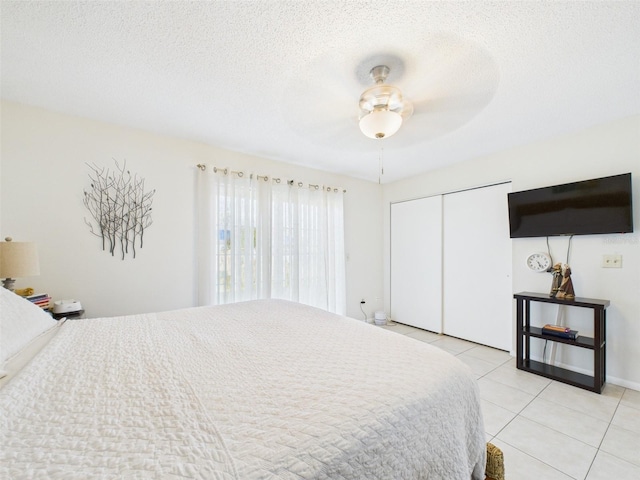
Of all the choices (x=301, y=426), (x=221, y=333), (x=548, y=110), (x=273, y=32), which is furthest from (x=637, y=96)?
(x=221, y=333)

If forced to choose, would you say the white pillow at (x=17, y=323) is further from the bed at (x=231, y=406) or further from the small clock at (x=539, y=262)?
the small clock at (x=539, y=262)

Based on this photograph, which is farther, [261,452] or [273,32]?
[273,32]

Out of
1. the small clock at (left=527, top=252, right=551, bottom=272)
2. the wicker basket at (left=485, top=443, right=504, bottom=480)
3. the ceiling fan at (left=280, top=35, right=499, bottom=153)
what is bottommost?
the wicker basket at (left=485, top=443, right=504, bottom=480)

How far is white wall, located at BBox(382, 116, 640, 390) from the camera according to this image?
7.36ft

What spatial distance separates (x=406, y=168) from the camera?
3627 millimetres

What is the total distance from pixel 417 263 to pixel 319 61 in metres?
3.19

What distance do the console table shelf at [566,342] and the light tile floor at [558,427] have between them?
79mm

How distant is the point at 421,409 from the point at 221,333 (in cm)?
103

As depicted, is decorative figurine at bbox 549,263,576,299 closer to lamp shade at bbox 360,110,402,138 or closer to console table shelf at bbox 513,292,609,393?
console table shelf at bbox 513,292,609,393

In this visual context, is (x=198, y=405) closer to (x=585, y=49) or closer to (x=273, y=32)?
(x=273, y=32)

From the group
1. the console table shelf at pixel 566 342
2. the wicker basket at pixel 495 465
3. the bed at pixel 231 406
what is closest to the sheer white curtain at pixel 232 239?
the bed at pixel 231 406

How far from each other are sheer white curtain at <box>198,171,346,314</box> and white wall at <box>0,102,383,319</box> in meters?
0.19

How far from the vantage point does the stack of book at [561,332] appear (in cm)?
233

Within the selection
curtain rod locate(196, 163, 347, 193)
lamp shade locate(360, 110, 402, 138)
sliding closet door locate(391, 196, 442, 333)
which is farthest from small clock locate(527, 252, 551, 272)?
curtain rod locate(196, 163, 347, 193)
